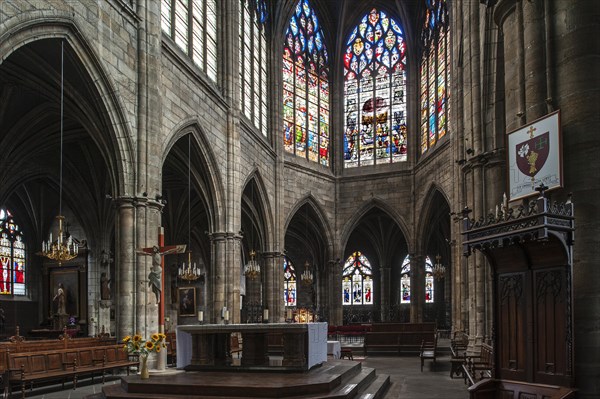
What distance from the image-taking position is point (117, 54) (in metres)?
16.4

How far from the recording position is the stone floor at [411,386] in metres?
12.9

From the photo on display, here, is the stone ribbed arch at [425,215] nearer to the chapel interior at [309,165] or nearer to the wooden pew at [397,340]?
the chapel interior at [309,165]

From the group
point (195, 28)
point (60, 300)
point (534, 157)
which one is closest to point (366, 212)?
point (60, 300)

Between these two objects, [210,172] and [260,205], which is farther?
[260,205]

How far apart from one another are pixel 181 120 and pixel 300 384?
1215 centimetres

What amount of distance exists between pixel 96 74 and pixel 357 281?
30.9 meters

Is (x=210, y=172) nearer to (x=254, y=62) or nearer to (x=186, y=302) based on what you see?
(x=254, y=62)

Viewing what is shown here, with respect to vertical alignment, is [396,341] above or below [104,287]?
below

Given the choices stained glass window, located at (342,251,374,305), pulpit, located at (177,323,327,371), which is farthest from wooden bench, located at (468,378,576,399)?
stained glass window, located at (342,251,374,305)

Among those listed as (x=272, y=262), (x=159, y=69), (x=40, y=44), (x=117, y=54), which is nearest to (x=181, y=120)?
(x=159, y=69)

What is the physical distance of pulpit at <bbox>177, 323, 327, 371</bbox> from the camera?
12.7 metres

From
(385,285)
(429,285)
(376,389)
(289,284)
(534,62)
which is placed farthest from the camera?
(289,284)

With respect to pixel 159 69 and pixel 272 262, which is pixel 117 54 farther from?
pixel 272 262

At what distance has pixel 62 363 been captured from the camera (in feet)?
46.2
